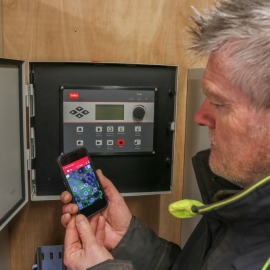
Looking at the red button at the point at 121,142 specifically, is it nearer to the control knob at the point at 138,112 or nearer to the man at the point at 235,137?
the control knob at the point at 138,112

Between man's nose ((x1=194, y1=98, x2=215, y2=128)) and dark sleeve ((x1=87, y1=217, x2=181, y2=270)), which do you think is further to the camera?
dark sleeve ((x1=87, y1=217, x2=181, y2=270))

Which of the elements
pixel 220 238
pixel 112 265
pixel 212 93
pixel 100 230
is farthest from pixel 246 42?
pixel 100 230

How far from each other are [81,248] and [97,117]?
0.32 m

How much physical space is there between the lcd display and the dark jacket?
0.74 ft

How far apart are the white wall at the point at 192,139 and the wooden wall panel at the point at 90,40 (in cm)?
2

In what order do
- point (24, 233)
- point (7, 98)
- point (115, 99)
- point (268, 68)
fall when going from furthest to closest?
point (24, 233), point (115, 99), point (7, 98), point (268, 68)

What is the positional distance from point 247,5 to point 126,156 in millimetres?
520

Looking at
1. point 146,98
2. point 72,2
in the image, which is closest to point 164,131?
point 146,98

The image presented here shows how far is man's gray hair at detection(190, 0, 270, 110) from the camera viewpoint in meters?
0.47

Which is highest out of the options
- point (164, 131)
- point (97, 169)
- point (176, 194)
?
point (164, 131)

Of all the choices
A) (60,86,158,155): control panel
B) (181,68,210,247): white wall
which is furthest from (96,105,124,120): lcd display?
(181,68,210,247): white wall

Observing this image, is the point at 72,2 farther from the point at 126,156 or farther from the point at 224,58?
the point at 224,58

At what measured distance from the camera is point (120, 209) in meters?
0.84

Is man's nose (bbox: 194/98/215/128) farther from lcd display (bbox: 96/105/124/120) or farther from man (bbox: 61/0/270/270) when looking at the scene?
lcd display (bbox: 96/105/124/120)
